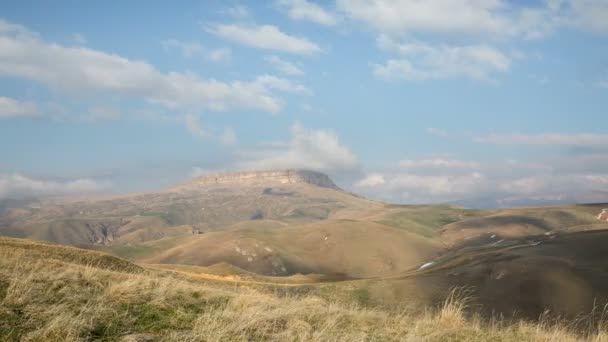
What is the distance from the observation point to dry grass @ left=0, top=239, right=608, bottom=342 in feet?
29.8

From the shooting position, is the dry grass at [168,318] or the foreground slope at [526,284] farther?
the foreground slope at [526,284]

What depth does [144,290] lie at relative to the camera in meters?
12.6

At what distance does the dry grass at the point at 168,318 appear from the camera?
9094 millimetres

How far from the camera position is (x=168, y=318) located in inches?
427

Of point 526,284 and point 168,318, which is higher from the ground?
point 168,318

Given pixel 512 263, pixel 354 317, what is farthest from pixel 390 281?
pixel 354 317

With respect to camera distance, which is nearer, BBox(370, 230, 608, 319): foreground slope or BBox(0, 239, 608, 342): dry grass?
BBox(0, 239, 608, 342): dry grass

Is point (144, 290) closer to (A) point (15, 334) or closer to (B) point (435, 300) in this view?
(A) point (15, 334)

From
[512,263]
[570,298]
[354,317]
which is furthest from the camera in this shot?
[512,263]

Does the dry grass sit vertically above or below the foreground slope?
above

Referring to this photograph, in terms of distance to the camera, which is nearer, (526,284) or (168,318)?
(168,318)

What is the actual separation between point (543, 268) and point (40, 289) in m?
74.1

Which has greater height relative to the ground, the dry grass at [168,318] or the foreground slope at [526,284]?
the dry grass at [168,318]

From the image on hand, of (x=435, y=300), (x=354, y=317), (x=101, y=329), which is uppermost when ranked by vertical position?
(x=101, y=329)
